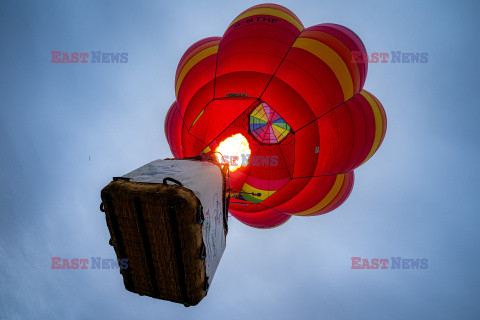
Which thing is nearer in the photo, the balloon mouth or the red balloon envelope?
the red balloon envelope

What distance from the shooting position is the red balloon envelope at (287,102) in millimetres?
3424

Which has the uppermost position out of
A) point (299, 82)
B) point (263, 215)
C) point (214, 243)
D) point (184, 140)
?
point (299, 82)

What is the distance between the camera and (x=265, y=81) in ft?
12.0

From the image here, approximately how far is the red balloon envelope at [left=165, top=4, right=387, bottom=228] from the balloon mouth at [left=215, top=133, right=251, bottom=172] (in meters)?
0.02

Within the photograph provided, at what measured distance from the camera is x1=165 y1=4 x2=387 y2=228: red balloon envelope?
3.42 meters

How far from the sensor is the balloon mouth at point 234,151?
4270 mm

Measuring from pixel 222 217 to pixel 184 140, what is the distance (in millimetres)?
2248

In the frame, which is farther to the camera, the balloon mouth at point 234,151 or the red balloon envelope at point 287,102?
the balloon mouth at point 234,151

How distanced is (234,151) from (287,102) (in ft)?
4.88

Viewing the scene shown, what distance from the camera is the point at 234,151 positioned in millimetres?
4422

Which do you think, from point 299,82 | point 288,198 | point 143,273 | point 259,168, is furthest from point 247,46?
point 143,273

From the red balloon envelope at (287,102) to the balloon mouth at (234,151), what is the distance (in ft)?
0.07

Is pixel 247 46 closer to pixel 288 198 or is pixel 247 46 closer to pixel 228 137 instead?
pixel 228 137

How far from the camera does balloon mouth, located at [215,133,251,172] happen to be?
4.27m
